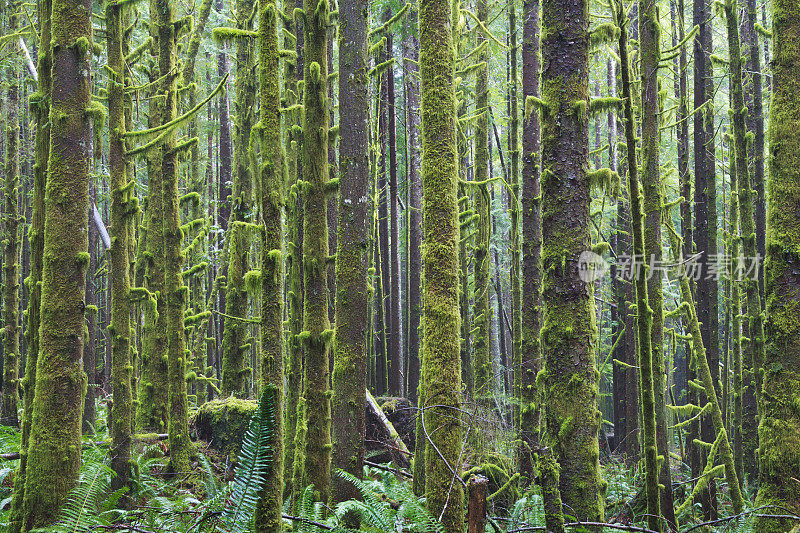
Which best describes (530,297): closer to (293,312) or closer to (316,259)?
(293,312)

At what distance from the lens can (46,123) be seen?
206 inches

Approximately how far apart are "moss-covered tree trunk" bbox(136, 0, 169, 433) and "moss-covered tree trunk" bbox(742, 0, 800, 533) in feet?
22.4

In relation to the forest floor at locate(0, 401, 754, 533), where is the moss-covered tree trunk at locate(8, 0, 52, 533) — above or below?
above

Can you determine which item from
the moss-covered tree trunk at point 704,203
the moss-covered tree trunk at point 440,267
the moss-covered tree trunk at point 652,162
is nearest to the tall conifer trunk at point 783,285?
the moss-covered tree trunk at point 652,162

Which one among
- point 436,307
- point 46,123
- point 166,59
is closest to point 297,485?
point 436,307

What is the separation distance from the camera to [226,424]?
30.5ft

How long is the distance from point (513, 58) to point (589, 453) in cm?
956

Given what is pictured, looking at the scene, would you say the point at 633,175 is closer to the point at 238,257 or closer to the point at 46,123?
the point at 238,257

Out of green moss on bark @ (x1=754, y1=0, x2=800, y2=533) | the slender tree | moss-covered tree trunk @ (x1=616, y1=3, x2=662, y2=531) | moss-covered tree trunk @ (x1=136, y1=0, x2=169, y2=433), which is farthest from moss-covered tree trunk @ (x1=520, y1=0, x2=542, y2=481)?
moss-covered tree trunk @ (x1=136, y1=0, x2=169, y2=433)

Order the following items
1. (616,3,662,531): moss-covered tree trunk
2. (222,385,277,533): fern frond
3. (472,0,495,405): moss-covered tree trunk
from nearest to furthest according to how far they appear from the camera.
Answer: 1. (222,385,277,533): fern frond
2. (616,3,662,531): moss-covered tree trunk
3. (472,0,495,405): moss-covered tree trunk

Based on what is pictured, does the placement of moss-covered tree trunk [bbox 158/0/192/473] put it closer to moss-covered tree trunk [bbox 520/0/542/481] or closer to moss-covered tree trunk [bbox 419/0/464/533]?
moss-covered tree trunk [bbox 419/0/464/533]

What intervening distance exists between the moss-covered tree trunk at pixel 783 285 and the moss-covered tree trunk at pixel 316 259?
397 cm

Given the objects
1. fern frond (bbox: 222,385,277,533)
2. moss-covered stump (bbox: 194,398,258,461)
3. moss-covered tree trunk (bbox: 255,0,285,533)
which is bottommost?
moss-covered stump (bbox: 194,398,258,461)

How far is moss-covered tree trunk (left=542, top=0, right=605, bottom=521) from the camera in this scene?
4.45 meters
